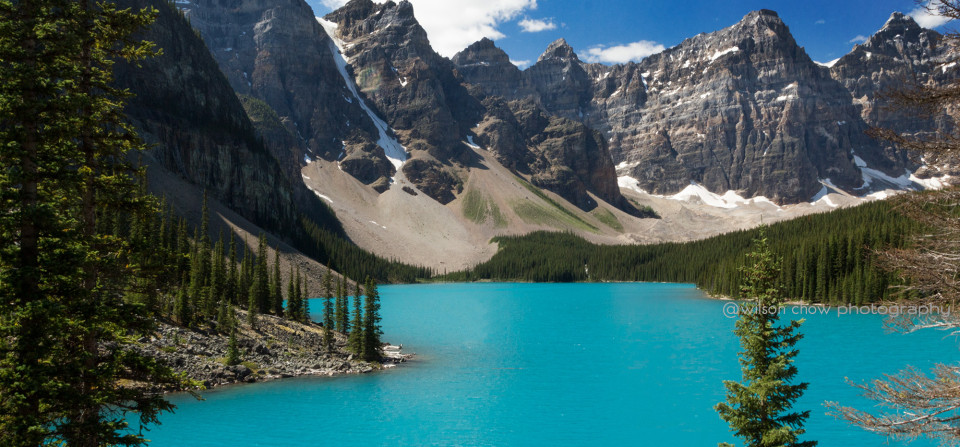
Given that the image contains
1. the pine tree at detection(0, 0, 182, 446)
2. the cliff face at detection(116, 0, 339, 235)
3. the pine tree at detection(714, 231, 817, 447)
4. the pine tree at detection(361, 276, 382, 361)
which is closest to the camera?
the pine tree at detection(0, 0, 182, 446)

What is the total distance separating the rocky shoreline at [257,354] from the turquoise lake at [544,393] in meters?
1.74

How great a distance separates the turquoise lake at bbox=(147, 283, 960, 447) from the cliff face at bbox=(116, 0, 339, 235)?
356 ft

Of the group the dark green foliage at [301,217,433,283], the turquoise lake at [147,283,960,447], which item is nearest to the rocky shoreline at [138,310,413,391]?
the turquoise lake at [147,283,960,447]

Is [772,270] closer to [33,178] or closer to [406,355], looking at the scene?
[33,178]

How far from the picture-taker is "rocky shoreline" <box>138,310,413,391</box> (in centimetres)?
4203

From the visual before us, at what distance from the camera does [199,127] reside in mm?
164625

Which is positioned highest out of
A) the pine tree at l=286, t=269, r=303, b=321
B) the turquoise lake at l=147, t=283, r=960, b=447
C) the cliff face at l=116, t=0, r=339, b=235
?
the cliff face at l=116, t=0, r=339, b=235

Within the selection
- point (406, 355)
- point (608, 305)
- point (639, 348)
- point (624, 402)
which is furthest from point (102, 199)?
point (608, 305)

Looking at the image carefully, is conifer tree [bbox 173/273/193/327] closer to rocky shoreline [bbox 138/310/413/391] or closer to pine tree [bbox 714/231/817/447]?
rocky shoreline [bbox 138/310/413/391]

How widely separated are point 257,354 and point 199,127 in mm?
135515

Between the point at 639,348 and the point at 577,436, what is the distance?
3082 cm

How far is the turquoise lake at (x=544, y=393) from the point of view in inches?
1332

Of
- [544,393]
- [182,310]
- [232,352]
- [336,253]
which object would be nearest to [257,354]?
[232,352]

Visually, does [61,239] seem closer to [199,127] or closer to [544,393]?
[544,393]
